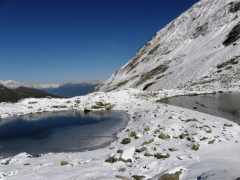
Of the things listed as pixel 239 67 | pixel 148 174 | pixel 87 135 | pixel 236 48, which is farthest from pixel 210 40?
pixel 148 174

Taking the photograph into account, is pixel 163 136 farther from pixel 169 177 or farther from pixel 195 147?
pixel 169 177

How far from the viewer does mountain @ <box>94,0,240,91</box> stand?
5925cm

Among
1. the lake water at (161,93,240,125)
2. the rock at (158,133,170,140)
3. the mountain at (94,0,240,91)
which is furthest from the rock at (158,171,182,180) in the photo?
the mountain at (94,0,240,91)

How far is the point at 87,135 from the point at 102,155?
6615mm

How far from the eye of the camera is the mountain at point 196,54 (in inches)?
2333

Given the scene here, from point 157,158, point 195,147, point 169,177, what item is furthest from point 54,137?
point 169,177

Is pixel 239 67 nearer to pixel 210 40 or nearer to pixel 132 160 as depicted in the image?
pixel 210 40

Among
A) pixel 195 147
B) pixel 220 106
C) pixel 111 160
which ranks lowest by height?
pixel 111 160

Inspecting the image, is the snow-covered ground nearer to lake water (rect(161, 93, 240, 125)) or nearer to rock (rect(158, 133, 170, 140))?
rock (rect(158, 133, 170, 140))

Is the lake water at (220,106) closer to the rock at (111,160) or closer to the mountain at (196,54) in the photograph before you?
the rock at (111,160)

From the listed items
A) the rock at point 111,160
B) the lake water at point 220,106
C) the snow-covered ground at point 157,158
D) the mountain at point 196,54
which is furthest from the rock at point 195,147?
the mountain at point 196,54

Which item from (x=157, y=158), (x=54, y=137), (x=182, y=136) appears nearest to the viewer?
(x=157, y=158)

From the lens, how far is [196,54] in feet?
285

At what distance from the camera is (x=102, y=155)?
44.0ft
